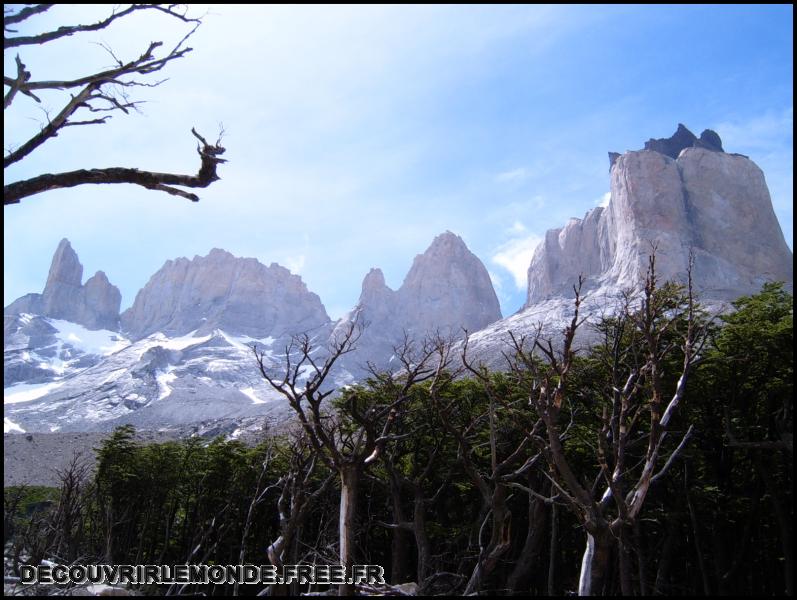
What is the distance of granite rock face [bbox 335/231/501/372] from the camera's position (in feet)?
572

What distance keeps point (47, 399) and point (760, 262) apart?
541 ft

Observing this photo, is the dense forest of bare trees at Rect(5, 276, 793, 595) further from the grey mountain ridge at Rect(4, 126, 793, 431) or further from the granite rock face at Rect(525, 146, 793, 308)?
the granite rock face at Rect(525, 146, 793, 308)

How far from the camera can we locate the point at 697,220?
12131 cm

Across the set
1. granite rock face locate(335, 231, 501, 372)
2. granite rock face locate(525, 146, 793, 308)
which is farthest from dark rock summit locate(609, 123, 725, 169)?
granite rock face locate(335, 231, 501, 372)

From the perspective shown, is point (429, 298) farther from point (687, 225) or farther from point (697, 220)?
point (697, 220)

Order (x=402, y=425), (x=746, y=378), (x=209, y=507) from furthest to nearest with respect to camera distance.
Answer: (x=209, y=507)
(x=402, y=425)
(x=746, y=378)

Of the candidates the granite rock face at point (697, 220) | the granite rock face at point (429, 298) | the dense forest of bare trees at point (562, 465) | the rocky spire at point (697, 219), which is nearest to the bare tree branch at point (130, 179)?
the dense forest of bare trees at point (562, 465)

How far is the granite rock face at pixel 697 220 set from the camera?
113m

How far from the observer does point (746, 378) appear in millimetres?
17219

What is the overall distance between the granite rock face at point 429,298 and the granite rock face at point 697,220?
4367cm

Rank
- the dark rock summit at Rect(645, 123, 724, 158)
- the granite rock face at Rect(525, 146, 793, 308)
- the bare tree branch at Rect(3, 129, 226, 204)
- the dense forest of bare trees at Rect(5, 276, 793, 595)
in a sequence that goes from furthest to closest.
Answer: the dark rock summit at Rect(645, 123, 724, 158) < the granite rock face at Rect(525, 146, 793, 308) < the dense forest of bare trees at Rect(5, 276, 793, 595) < the bare tree branch at Rect(3, 129, 226, 204)

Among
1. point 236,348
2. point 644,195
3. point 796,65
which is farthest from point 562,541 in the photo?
point 236,348

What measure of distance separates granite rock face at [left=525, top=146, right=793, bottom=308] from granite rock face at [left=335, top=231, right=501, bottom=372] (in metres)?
43.7

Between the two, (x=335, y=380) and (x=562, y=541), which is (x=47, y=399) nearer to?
(x=335, y=380)
